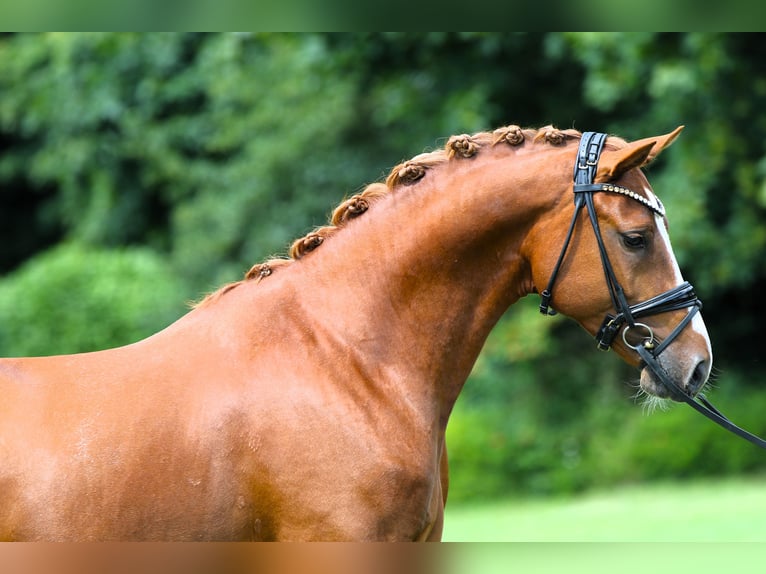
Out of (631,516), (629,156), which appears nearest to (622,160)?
(629,156)

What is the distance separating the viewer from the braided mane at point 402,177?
3.38 meters

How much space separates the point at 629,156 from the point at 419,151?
10.6 meters

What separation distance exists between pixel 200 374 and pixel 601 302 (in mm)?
1420

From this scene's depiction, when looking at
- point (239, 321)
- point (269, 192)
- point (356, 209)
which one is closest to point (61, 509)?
point (239, 321)

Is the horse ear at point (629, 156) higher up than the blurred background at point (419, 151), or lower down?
lower down

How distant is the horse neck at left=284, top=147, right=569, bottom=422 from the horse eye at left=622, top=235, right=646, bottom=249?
293 mm

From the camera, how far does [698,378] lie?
10.6 ft

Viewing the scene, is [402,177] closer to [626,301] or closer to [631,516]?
[626,301]

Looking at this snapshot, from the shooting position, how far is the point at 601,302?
3.22m

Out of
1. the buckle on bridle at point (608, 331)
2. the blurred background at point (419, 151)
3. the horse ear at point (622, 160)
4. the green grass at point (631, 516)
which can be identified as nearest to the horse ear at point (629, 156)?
the horse ear at point (622, 160)

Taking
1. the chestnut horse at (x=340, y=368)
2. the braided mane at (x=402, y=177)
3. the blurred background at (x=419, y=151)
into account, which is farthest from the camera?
the blurred background at (x=419, y=151)

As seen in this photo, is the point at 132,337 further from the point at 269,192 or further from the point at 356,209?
the point at 356,209

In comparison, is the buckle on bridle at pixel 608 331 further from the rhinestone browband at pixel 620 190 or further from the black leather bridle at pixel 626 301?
the rhinestone browband at pixel 620 190

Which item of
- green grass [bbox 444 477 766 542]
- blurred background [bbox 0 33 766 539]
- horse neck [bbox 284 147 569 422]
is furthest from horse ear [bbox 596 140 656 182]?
blurred background [bbox 0 33 766 539]
